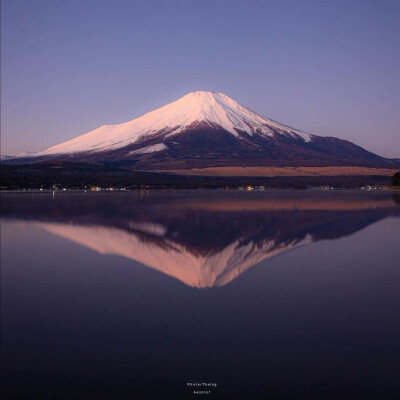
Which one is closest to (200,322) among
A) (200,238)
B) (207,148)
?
(200,238)

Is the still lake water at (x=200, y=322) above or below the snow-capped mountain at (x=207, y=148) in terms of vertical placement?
below

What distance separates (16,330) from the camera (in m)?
6.21

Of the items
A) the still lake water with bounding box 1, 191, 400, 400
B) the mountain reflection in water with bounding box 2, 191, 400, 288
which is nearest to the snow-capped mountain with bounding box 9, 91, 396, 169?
the mountain reflection in water with bounding box 2, 191, 400, 288

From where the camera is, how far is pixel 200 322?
6625mm

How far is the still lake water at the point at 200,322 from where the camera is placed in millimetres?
4918

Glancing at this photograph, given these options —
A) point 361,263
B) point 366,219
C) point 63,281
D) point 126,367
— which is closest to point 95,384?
point 126,367

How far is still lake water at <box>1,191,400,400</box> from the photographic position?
4918 millimetres

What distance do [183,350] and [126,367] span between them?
0.70 meters

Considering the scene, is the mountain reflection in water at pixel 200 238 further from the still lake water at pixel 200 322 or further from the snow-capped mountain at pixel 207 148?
the snow-capped mountain at pixel 207 148

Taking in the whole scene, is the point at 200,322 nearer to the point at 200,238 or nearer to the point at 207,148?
the point at 200,238

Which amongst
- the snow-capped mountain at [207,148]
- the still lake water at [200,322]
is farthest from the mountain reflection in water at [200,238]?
the snow-capped mountain at [207,148]

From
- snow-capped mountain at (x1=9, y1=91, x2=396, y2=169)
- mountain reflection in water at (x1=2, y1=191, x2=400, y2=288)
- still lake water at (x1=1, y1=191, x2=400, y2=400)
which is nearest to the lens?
still lake water at (x1=1, y1=191, x2=400, y2=400)

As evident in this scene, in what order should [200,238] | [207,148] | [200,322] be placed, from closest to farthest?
Answer: [200,322] < [200,238] < [207,148]

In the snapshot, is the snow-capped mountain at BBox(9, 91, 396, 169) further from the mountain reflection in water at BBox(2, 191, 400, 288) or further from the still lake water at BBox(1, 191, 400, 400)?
the still lake water at BBox(1, 191, 400, 400)
